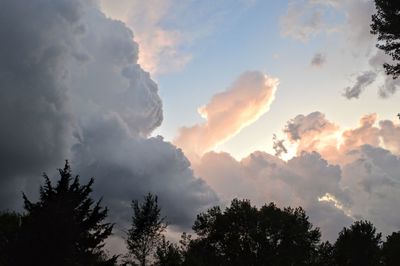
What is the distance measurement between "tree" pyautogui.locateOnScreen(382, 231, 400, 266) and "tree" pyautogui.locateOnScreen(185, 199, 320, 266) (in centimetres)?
1167

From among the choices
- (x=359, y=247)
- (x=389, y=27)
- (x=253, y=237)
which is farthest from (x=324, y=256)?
(x=389, y=27)

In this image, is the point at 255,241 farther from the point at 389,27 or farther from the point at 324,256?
the point at 389,27

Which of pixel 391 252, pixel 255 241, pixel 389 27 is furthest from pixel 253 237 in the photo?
pixel 389 27

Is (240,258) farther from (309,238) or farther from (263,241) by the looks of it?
(309,238)

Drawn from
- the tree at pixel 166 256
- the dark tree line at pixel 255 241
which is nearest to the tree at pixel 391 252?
the dark tree line at pixel 255 241

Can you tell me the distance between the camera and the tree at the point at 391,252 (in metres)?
73.6

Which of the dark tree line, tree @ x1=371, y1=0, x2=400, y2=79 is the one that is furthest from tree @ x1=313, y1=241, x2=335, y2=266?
tree @ x1=371, y1=0, x2=400, y2=79

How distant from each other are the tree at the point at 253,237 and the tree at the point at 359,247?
4.26m

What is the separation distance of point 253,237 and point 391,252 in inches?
937

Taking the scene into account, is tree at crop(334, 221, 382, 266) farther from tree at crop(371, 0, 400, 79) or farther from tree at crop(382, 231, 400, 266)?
tree at crop(371, 0, 400, 79)

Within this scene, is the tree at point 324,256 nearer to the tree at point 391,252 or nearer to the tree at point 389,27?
the tree at point 391,252

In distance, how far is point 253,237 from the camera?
70.2 m

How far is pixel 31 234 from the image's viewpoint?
2288cm

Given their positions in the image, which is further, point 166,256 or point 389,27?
point 166,256
